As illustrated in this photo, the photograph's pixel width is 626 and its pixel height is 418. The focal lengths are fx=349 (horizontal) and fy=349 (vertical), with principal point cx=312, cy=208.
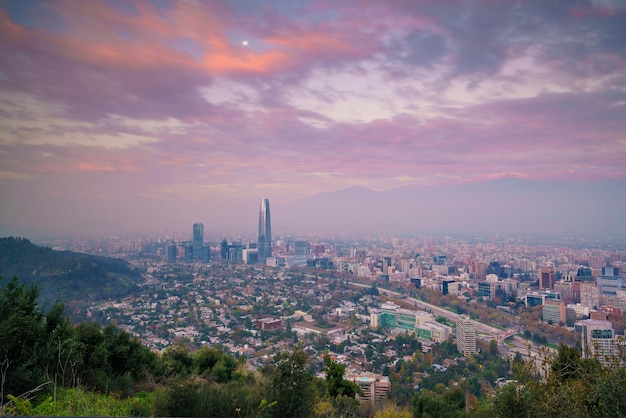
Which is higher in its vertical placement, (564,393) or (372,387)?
(564,393)

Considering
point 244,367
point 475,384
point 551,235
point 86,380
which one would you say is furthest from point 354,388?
point 551,235

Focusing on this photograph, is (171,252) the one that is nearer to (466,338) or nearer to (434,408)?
(466,338)

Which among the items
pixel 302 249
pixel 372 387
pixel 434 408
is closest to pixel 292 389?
pixel 434 408

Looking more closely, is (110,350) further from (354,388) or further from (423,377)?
(423,377)

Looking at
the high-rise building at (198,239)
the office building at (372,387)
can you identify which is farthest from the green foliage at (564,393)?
the high-rise building at (198,239)

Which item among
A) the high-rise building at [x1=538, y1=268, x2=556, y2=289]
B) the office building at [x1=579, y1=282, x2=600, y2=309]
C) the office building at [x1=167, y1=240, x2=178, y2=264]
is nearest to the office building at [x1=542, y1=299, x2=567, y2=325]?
the office building at [x1=579, y1=282, x2=600, y2=309]

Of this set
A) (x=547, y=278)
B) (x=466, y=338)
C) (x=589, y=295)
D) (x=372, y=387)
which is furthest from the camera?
(x=547, y=278)

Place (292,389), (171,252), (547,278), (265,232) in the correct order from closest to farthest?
(292,389)
(547,278)
(171,252)
(265,232)

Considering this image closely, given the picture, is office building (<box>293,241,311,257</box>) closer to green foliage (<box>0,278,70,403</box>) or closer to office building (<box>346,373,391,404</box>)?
office building (<box>346,373,391,404</box>)
